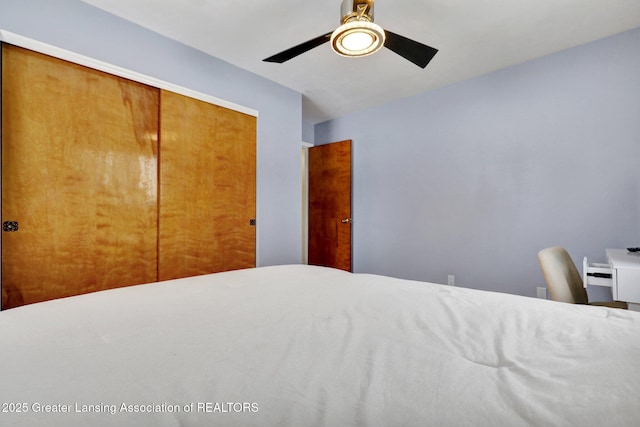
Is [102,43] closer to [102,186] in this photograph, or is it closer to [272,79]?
[102,186]

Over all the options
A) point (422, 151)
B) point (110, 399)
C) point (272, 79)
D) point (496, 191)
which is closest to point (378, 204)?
point (422, 151)

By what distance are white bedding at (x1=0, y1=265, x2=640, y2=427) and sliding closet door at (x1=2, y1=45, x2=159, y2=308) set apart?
1066 millimetres

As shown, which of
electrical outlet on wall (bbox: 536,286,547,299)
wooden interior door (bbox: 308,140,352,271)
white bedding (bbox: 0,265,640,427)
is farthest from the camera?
wooden interior door (bbox: 308,140,352,271)

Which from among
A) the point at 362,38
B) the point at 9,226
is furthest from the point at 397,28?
the point at 9,226

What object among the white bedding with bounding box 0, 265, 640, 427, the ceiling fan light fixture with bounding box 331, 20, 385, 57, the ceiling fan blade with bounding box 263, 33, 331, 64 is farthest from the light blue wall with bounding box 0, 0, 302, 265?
the white bedding with bounding box 0, 265, 640, 427

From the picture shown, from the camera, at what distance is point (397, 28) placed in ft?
7.27

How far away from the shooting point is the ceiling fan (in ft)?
5.05

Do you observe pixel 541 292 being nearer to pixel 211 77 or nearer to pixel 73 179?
pixel 211 77

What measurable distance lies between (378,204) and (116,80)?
292 centimetres

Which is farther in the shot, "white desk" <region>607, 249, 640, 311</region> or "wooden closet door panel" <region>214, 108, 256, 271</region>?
"wooden closet door panel" <region>214, 108, 256, 271</region>

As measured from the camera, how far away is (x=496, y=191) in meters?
2.93

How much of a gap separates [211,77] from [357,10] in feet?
5.21

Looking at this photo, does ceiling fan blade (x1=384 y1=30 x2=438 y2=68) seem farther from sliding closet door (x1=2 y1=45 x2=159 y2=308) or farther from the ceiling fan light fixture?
sliding closet door (x1=2 y1=45 x2=159 y2=308)

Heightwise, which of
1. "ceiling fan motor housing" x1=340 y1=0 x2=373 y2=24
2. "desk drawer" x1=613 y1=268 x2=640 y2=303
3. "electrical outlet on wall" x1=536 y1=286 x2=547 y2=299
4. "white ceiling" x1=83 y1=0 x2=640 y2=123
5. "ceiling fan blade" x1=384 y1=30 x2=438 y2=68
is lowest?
"electrical outlet on wall" x1=536 y1=286 x2=547 y2=299
